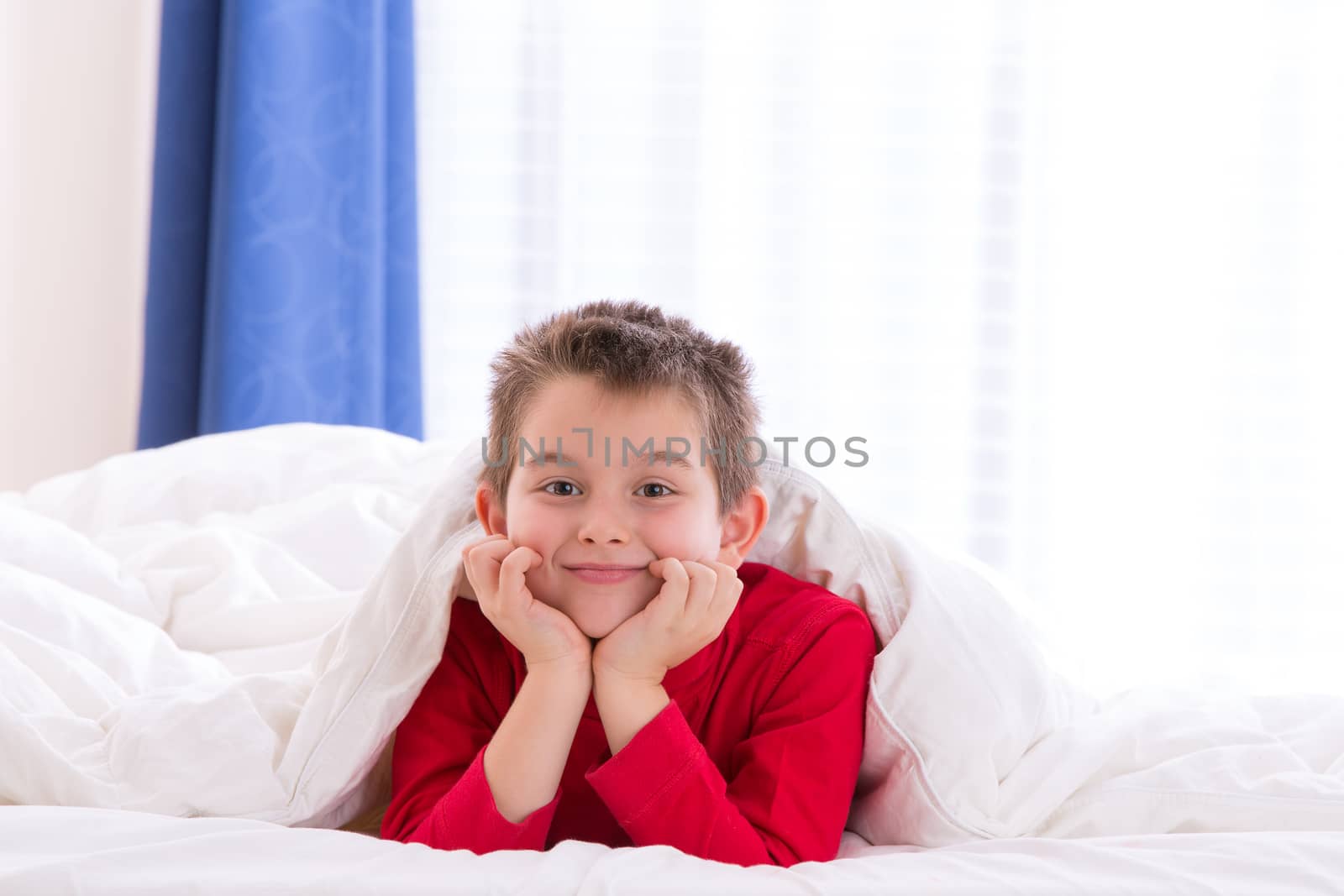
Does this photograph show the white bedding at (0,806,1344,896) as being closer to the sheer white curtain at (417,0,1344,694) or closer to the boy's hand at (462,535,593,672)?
the boy's hand at (462,535,593,672)

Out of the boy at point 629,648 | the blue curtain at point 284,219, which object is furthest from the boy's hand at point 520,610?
the blue curtain at point 284,219

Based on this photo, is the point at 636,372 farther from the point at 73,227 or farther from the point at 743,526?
the point at 73,227

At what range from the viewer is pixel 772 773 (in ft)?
2.97

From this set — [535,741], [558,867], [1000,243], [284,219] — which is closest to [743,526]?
[535,741]

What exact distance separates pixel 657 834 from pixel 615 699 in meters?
0.11

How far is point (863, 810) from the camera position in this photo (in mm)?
986

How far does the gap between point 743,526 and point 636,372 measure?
193 millimetres

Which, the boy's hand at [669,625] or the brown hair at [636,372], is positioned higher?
the brown hair at [636,372]

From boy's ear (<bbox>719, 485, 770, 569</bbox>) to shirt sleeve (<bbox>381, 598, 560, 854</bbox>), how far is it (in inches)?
9.1

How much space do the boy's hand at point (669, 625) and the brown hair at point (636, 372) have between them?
0.10 meters

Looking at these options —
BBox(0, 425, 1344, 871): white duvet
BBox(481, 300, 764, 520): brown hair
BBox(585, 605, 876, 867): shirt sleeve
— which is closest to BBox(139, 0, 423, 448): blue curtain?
BBox(0, 425, 1344, 871): white duvet

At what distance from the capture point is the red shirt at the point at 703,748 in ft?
2.81

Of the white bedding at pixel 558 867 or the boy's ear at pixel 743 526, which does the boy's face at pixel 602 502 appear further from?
the white bedding at pixel 558 867

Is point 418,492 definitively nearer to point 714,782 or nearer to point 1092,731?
point 714,782
